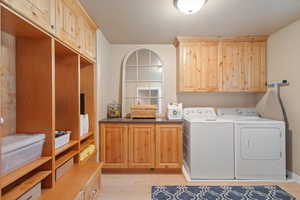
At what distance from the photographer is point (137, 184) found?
273 centimetres

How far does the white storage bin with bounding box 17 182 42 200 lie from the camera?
1335 mm

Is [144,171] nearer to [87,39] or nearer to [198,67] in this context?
[198,67]

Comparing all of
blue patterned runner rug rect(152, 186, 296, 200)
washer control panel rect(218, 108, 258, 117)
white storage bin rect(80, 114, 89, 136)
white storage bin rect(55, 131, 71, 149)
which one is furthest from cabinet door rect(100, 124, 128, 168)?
washer control panel rect(218, 108, 258, 117)

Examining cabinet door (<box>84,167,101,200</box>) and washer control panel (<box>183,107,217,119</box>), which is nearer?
cabinet door (<box>84,167,101,200</box>)

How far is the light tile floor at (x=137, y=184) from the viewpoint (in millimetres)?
2410

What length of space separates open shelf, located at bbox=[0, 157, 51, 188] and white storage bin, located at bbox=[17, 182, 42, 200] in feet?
0.57

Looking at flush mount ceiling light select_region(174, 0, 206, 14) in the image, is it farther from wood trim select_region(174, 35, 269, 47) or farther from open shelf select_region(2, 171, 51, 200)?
open shelf select_region(2, 171, 51, 200)

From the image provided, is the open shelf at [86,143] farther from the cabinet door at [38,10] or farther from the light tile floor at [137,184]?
the cabinet door at [38,10]

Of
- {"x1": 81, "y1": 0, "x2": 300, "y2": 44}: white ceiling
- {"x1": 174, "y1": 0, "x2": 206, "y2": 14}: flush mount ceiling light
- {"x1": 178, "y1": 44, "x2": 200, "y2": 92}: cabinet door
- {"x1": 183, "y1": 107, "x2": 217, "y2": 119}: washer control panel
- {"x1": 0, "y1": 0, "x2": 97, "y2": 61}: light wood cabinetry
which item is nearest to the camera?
{"x1": 0, "y1": 0, "x2": 97, "y2": 61}: light wood cabinetry

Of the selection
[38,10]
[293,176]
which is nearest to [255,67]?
[293,176]

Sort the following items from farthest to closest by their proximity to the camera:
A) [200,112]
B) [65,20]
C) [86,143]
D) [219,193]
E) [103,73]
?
[200,112]
[103,73]
[86,143]
[219,193]
[65,20]

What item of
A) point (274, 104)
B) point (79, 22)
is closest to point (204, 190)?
point (274, 104)

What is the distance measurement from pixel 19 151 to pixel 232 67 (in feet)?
10.9

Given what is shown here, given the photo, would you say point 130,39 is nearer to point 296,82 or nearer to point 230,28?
point 230,28
